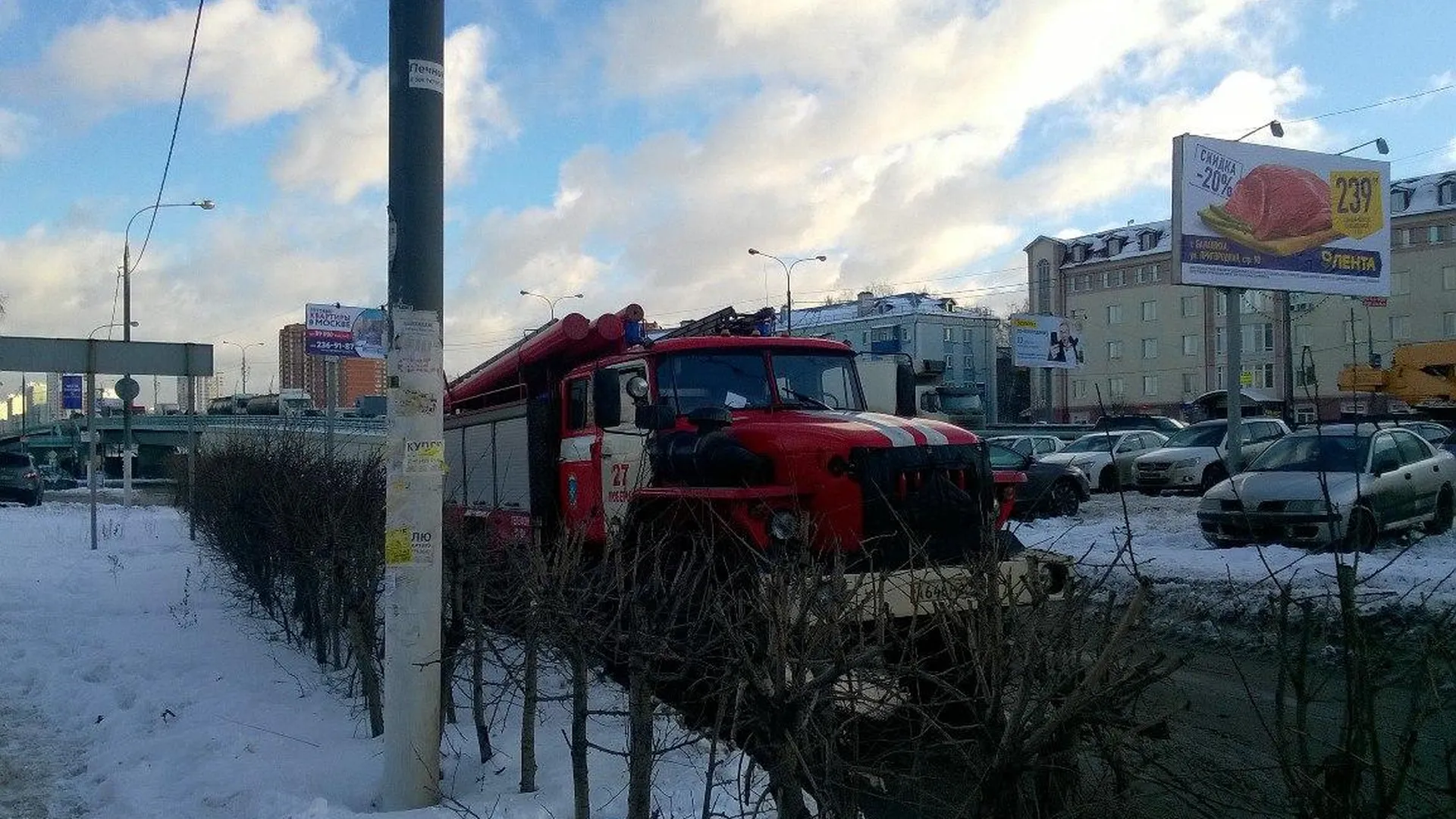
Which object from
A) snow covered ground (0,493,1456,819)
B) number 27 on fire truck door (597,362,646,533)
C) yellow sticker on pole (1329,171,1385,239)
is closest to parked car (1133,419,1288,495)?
yellow sticker on pole (1329,171,1385,239)

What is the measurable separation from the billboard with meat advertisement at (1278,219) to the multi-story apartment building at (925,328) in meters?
54.9

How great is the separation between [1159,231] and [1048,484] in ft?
177

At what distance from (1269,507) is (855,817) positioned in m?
11.3

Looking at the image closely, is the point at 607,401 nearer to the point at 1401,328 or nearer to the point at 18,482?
the point at 18,482

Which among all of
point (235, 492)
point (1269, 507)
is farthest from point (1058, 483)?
point (235, 492)

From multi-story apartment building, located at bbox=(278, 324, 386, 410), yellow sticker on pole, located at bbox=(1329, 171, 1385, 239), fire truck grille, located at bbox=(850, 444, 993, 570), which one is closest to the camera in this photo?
fire truck grille, located at bbox=(850, 444, 993, 570)

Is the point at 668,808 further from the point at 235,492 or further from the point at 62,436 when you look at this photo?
the point at 62,436

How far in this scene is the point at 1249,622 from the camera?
9.48m

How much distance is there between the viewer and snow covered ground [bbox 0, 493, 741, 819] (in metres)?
5.27

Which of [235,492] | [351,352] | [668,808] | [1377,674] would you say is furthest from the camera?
[351,352]

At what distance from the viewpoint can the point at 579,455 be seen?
871 centimetres

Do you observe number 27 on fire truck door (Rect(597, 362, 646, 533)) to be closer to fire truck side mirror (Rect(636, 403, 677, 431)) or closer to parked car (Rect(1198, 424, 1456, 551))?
fire truck side mirror (Rect(636, 403, 677, 431))

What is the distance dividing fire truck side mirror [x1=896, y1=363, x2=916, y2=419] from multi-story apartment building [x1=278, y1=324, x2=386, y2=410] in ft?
208

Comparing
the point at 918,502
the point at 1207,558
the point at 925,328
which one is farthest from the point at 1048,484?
the point at 925,328
